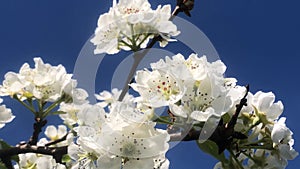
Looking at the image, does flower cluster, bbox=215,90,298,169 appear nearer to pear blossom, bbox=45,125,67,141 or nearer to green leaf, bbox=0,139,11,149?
green leaf, bbox=0,139,11,149

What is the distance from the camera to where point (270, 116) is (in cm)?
228

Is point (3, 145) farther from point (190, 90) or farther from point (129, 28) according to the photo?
point (190, 90)

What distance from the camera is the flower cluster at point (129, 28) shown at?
8.94ft

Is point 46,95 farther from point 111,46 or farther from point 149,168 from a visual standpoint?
point 149,168

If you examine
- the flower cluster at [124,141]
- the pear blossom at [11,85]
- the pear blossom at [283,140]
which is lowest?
the flower cluster at [124,141]

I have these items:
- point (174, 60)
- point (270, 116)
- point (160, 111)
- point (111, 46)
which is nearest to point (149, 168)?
point (160, 111)

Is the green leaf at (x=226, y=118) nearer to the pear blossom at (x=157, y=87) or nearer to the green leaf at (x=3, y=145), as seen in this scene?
the pear blossom at (x=157, y=87)

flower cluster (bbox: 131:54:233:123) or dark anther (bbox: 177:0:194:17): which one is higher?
dark anther (bbox: 177:0:194:17)

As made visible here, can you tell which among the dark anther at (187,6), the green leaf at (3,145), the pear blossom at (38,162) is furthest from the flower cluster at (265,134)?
the green leaf at (3,145)

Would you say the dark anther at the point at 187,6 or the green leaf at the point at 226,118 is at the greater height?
the dark anther at the point at 187,6

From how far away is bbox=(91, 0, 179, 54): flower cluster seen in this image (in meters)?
2.72

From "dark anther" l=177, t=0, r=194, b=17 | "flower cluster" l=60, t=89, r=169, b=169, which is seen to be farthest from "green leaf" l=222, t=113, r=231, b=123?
"dark anther" l=177, t=0, r=194, b=17

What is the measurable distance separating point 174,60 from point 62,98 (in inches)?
37.6

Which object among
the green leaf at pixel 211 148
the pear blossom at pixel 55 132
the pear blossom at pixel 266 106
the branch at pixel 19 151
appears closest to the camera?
the green leaf at pixel 211 148
